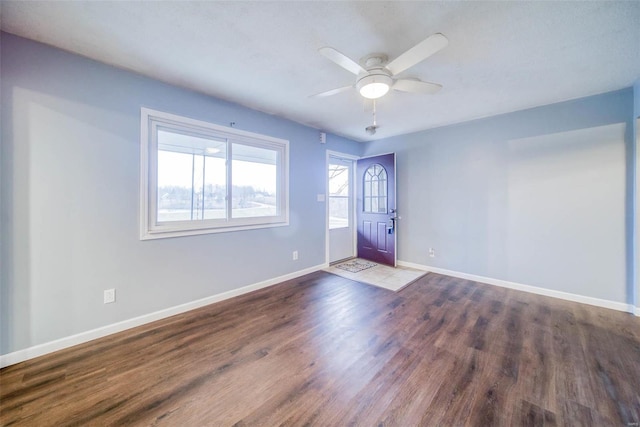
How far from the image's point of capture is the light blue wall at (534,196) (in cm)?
279

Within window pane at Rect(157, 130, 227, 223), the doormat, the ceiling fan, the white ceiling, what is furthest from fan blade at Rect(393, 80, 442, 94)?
the doormat

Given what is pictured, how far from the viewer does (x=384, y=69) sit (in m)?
1.90

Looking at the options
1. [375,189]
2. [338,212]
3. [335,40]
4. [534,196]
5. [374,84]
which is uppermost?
[335,40]

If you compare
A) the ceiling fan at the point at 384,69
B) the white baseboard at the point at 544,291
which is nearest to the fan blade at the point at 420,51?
the ceiling fan at the point at 384,69

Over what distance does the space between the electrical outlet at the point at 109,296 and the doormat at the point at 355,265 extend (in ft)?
10.3

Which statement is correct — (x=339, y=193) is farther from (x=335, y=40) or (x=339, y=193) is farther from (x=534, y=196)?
(x=335, y=40)

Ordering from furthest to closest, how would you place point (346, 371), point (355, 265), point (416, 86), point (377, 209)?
point (377, 209) < point (355, 265) < point (416, 86) < point (346, 371)

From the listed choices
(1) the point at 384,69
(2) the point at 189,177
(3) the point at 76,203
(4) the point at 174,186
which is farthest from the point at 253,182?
(1) the point at 384,69

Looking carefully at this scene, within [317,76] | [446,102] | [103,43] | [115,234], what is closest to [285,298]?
[115,234]

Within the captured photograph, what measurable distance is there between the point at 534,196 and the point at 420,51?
115 inches

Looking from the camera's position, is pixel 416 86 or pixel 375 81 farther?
pixel 416 86

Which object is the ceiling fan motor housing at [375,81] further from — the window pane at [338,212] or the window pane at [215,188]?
the window pane at [338,212]

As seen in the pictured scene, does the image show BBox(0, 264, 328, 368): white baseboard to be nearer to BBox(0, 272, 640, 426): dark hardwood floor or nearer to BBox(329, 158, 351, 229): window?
BBox(0, 272, 640, 426): dark hardwood floor

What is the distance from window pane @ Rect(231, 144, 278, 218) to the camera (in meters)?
3.24
